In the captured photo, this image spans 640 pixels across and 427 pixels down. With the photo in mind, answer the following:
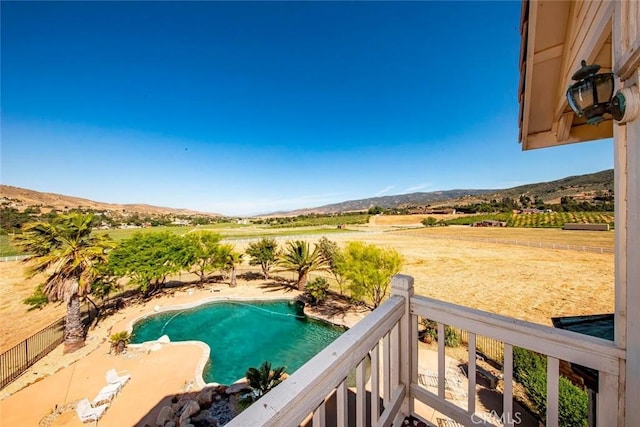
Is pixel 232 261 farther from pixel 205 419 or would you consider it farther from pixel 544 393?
pixel 544 393

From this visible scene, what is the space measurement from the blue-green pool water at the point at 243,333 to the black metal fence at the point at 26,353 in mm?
2454

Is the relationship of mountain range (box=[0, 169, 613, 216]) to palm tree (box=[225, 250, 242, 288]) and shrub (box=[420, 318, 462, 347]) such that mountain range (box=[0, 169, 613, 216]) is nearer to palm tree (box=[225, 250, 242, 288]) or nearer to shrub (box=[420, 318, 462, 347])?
shrub (box=[420, 318, 462, 347])

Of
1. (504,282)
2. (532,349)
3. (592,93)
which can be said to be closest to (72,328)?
(532,349)

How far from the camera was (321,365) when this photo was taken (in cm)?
96

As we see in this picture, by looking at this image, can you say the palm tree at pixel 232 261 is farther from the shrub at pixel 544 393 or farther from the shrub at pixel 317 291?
the shrub at pixel 544 393

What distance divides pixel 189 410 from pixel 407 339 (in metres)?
6.23

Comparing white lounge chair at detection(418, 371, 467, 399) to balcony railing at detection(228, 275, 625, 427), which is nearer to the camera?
balcony railing at detection(228, 275, 625, 427)

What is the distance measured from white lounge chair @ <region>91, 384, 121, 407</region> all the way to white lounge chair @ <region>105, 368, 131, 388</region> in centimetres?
16

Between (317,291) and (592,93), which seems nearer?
(592,93)

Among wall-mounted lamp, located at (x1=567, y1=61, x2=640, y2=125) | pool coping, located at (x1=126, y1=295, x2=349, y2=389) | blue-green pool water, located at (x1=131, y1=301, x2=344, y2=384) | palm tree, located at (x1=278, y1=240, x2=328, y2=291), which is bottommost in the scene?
blue-green pool water, located at (x1=131, y1=301, x2=344, y2=384)

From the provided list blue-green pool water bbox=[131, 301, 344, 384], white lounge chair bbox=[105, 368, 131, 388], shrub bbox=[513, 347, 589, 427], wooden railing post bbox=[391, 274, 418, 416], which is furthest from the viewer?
blue-green pool water bbox=[131, 301, 344, 384]

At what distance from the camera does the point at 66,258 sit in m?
8.31

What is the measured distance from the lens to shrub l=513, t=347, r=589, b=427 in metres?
4.47

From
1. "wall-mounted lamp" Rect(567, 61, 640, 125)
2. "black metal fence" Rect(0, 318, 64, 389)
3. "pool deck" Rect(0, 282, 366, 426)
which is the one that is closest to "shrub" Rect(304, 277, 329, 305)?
"pool deck" Rect(0, 282, 366, 426)
